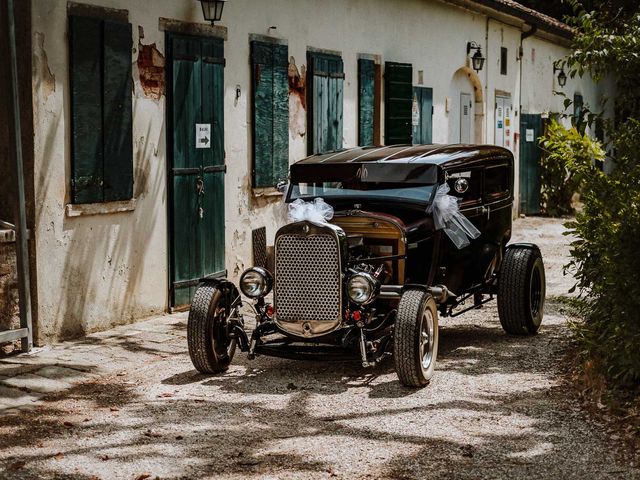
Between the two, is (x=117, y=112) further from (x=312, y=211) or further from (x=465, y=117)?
(x=465, y=117)

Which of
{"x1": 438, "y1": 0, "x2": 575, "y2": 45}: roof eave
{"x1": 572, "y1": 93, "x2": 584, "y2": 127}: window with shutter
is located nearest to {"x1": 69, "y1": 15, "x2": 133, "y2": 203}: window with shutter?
{"x1": 572, "y1": 93, "x2": 584, "y2": 127}: window with shutter

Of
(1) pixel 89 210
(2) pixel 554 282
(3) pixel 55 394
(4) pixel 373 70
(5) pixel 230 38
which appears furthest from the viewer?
(4) pixel 373 70

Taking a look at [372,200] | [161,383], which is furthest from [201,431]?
[372,200]

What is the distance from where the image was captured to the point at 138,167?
9.67 m

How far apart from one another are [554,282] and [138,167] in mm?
4977

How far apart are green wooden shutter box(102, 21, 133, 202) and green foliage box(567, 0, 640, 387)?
359 centimetres

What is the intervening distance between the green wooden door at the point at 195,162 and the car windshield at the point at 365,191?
6.54 ft

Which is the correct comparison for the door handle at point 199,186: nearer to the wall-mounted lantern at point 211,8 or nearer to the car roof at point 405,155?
the wall-mounted lantern at point 211,8

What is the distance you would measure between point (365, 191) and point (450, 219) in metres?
0.65

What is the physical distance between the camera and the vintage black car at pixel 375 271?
732cm

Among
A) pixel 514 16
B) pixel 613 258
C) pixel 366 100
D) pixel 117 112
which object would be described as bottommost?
pixel 613 258

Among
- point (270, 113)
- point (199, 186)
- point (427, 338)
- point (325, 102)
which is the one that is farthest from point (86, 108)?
point (325, 102)

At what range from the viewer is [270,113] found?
11703 millimetres

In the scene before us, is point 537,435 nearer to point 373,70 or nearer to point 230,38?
point 230,38
